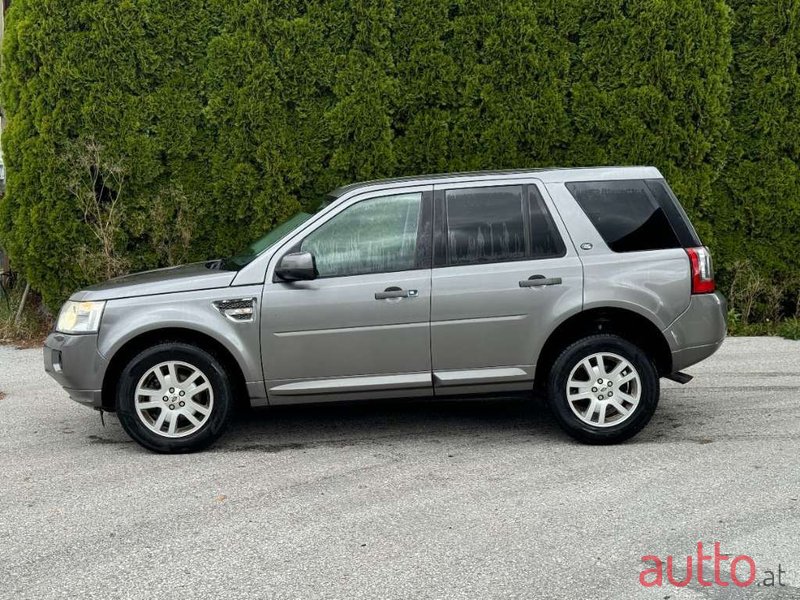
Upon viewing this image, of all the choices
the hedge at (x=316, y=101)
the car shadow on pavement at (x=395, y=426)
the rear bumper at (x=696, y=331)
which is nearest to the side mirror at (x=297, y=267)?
the car shadow on pavement at (x=395, y=426)

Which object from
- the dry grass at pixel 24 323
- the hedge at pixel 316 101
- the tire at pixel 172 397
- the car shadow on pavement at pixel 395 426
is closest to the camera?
the tire at pixel 172 397

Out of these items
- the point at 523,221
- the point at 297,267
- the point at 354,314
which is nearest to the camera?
the point at 297,267

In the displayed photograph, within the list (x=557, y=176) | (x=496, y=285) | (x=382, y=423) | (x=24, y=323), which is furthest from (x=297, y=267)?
(x=24, y=323)

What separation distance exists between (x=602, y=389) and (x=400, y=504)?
1.75 m

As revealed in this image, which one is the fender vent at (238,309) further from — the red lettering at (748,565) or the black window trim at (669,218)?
the red lettering at (748,565)

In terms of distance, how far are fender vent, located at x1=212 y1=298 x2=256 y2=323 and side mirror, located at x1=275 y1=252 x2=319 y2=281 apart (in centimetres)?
26

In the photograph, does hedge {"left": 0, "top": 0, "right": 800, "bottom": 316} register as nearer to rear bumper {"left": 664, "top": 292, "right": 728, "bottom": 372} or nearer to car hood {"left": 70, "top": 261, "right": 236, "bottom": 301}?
car hood {"left": 70, "top": 261, "right": 236, "bottom": 301}

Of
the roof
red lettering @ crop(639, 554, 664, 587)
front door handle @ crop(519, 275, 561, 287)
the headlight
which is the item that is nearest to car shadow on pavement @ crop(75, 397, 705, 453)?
the headlight

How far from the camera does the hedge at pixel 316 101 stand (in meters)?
9.70

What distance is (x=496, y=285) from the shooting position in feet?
19.7

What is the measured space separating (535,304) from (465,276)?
0.48m

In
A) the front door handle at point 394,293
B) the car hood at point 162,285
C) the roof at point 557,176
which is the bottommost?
the front door handle at point 394,293

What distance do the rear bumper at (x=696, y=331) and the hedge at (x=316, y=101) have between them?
404cm

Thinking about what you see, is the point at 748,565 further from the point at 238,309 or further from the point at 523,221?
the point at 238,309
